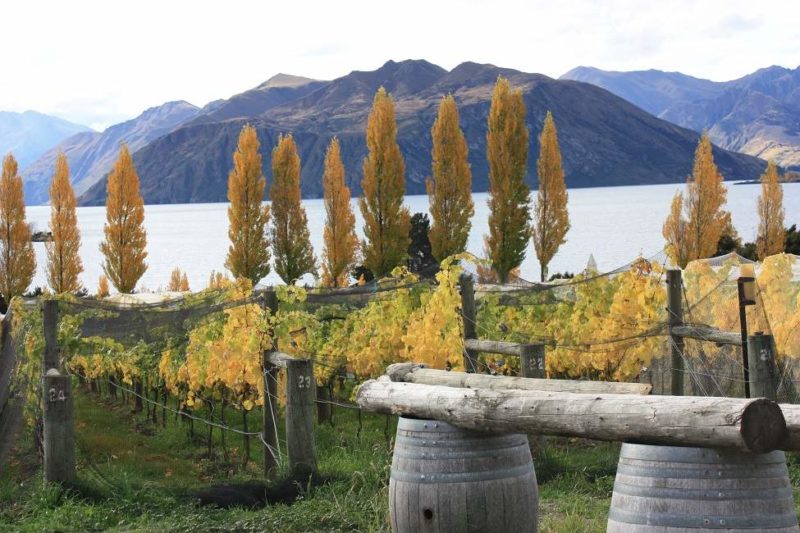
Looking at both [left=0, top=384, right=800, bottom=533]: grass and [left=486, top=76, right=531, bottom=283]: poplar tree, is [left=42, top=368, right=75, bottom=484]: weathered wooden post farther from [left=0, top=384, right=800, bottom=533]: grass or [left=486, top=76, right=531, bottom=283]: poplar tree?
[left=486, top=76, right=531, bottom=283]: poplar tree

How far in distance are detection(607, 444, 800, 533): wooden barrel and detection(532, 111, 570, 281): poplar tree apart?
135ft

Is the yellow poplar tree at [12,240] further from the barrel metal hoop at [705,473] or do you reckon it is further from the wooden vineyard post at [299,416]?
the barrel metal hoop at [705,473]

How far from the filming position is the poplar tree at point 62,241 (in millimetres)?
43031

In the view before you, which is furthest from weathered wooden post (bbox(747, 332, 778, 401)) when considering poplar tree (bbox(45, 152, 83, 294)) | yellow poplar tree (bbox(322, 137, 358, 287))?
→ poplar tree (bbox(45, 152, 83, 294))

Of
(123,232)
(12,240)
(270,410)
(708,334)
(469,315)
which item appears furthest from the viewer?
(123,232)

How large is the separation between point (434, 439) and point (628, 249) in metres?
74.2

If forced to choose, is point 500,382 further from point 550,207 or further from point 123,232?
point 123,232

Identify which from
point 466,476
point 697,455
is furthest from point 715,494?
point 466,476

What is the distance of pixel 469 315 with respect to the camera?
967cm

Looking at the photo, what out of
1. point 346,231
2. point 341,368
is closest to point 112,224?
point 346,231

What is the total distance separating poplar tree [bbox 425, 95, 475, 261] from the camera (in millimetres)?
42688

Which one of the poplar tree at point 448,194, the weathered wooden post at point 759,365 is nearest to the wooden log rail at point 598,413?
the weathered wooden post at point 759,365

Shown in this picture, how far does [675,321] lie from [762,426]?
6.18 metres

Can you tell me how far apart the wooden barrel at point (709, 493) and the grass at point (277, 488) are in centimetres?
221
